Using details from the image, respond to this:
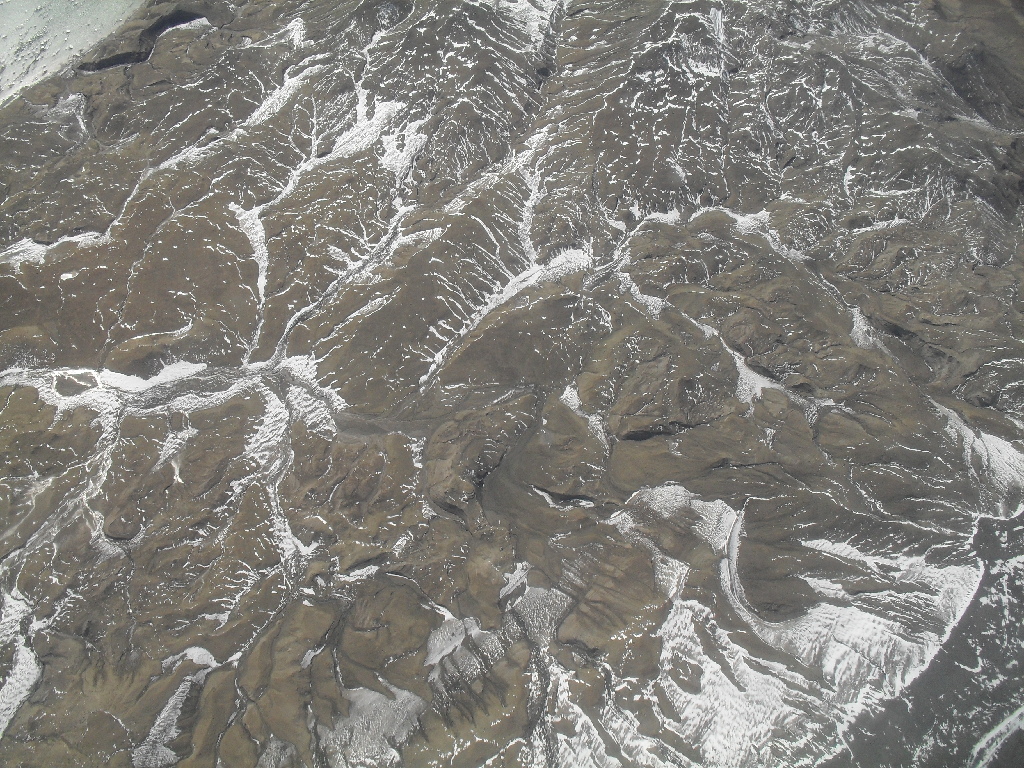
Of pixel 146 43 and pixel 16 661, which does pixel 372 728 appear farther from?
pixel 146 43

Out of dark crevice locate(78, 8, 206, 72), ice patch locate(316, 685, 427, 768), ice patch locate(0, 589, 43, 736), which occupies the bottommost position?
ice patch locate(316, 685, 427, 768)

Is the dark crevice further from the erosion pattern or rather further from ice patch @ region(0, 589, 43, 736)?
ice patch @ region(0, 589, 43, 736)

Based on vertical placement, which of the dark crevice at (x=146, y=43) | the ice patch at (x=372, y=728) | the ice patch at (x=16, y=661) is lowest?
the ice patch at (x=372, y=728)

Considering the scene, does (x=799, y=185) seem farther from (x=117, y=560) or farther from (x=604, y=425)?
(x=117, y=560)

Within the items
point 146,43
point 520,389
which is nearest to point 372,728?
point 520,389

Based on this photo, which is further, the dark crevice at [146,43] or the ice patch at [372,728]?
the dark crevice at [146,43]

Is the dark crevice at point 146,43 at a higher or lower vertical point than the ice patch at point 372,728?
higher

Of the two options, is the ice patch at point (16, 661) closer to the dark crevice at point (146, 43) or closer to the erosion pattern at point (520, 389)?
the erosion pattern at point (520, 389)

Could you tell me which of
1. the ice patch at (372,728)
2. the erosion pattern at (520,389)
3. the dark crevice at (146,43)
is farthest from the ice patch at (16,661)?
the dark crevice at (146,43)

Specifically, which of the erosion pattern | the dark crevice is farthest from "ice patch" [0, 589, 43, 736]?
the dark crevice
